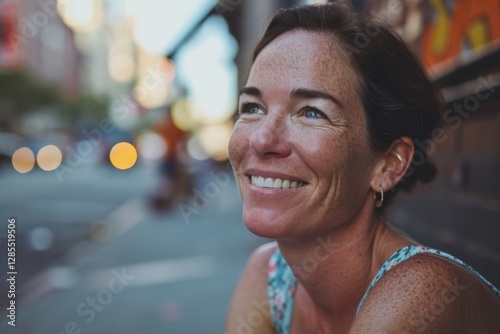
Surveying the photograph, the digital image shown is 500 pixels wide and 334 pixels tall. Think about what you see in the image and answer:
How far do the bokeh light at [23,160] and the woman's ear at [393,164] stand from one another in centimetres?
3016

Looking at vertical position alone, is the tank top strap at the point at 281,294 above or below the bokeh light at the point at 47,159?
above

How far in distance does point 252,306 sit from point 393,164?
2.64ft

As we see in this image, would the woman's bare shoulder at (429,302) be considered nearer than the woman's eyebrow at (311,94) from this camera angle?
Yes

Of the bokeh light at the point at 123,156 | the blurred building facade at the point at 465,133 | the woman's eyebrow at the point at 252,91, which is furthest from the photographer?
the bokeh light at the point at 123,156

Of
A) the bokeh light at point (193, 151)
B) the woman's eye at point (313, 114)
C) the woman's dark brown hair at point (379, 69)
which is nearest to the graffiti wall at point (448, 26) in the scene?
the woman's dark brown hair at point (379, 69)

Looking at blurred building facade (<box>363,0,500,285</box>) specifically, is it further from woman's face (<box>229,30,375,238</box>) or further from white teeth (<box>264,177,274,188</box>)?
white teeth (<box>264,177,274,188</box>)

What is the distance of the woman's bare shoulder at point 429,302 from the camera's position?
1406mm

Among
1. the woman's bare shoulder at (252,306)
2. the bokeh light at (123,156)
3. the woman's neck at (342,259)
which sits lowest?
the bokeh light at (123,156)

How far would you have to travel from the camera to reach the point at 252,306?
2240 millimetres

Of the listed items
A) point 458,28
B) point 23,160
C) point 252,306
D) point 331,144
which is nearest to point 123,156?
point 23,160

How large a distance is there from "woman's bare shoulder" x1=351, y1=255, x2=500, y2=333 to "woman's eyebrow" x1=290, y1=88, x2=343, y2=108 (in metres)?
0.56

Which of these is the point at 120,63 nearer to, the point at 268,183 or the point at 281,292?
the point at 281,292

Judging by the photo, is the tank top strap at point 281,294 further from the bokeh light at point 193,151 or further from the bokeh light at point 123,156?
the bokeh light at point 123,156

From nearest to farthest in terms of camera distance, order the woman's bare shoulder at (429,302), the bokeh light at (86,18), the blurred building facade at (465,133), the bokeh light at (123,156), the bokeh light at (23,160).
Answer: the woman's bare shoulder at (429,302), the blurred building facade at (465,133), the bokeh light at (23,160), the bokeh light at (123,156), the bokeh light at (86,18)
